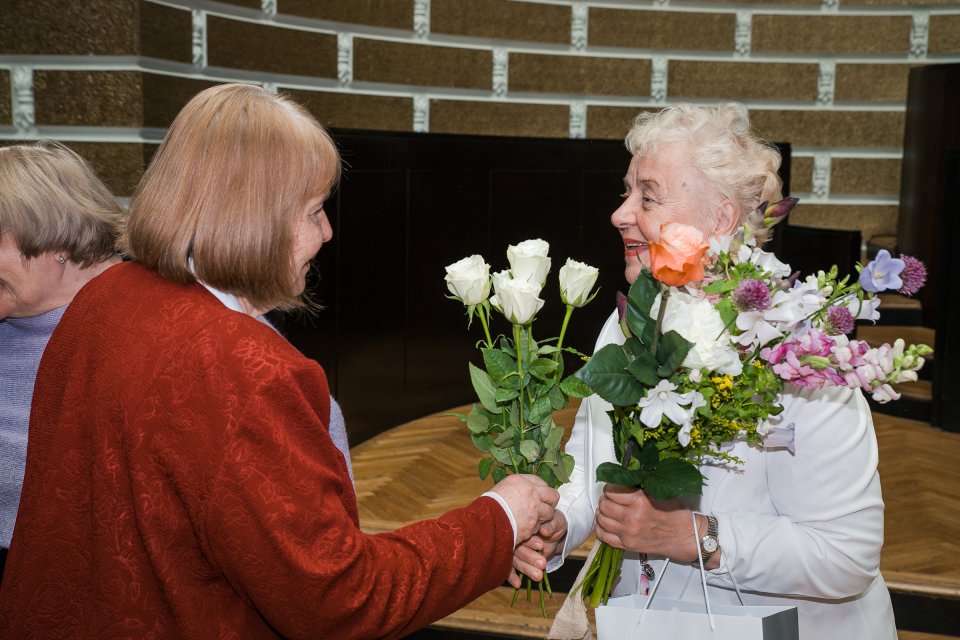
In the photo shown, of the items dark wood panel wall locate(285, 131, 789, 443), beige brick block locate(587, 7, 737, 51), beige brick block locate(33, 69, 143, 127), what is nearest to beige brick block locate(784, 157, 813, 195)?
beige brick block locate(587, 7, 737, 51)

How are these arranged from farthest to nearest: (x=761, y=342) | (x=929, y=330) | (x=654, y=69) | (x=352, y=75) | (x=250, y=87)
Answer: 1. (x=654, y=69)
2. (x=929, y=330)
3. (x=352, y=75)
4. (x=250, y=87)
5. (x=761, y=342)

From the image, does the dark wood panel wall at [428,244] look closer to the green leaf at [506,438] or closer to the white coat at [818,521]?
the green leaf at [506,438]

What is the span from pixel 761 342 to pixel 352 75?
4.47 metres

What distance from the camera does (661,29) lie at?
7.19m

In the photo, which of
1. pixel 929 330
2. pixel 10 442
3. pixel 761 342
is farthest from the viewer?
pixel 929 330

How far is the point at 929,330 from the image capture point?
6453mm

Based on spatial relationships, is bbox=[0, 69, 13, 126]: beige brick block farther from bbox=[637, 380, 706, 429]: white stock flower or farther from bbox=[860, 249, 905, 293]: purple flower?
bbox=[860, 249, 905, 293]: purple flower

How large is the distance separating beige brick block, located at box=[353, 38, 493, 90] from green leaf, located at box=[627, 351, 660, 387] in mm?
4419

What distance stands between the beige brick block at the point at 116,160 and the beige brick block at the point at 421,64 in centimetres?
206

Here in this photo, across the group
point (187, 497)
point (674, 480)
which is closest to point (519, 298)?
point (674, 480)

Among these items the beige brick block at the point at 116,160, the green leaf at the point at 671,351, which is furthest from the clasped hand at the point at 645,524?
the beige brick block at the point at 116,160

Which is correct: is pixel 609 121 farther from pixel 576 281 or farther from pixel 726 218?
pixel 576 281

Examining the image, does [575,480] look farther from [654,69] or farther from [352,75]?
[654,69]

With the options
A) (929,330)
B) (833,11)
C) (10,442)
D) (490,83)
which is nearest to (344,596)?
(10,442)
